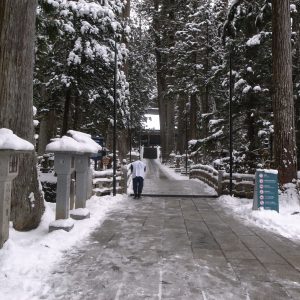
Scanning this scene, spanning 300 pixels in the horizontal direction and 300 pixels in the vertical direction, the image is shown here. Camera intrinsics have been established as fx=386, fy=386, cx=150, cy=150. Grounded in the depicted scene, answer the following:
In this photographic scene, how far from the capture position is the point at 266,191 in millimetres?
10508

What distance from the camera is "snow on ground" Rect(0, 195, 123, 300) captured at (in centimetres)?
467

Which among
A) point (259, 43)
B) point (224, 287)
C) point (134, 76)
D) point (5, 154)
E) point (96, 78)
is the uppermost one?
point (134, 76)

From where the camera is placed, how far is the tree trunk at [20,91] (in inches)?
281

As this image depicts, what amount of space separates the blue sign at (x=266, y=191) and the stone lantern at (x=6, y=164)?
6.74 m

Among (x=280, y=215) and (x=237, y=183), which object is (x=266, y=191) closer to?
(x=280, y=215)

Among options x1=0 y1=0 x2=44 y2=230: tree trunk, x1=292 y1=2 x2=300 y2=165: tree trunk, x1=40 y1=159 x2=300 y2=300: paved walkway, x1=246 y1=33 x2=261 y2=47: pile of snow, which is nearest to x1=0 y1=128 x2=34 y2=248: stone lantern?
x1=40 y1=159 x2=300 y2=300: paved walkway

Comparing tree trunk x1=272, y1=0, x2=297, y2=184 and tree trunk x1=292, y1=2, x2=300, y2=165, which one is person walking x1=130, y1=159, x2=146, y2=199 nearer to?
tree trunk x1=272, y1=0, x2=297, y2=184

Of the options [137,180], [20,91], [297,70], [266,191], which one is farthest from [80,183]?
[297,70]

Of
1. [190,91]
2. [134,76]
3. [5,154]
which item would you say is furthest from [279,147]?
[134,76]

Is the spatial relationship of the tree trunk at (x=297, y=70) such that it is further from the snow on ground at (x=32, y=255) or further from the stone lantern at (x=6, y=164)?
the stone lantern at (x=6, y=164)

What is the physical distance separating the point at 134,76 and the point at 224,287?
32.3m

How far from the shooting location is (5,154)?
219 inches

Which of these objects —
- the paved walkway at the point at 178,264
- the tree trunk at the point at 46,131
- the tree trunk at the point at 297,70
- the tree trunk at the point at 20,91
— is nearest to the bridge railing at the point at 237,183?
the tree trunk at the point at 297,70

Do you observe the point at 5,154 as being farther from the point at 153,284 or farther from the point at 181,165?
the point at 181,165
